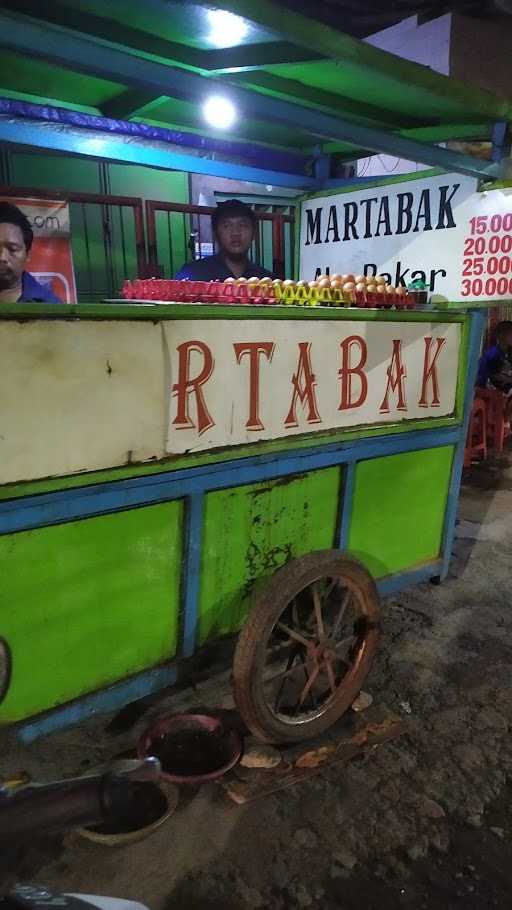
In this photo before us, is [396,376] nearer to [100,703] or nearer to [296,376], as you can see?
[296,376]

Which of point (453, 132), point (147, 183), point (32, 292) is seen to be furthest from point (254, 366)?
point (147, 183)

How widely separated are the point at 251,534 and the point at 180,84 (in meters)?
1.78

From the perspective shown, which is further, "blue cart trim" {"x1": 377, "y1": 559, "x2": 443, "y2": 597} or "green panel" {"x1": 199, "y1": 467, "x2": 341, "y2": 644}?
"blue cart trim" {"x1": 377, "y1": 559, "x2": 443, "y2": 597}

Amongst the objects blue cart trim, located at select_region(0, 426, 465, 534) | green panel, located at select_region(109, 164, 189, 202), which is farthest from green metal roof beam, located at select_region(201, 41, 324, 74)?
green panel, located at select_region(109, 164, 189, 202)

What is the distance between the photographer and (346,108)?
11.1 feet

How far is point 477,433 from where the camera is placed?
7.21m

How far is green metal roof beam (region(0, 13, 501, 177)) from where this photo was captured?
1.84 metres

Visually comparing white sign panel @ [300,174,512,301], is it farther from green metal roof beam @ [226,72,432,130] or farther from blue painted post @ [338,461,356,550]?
blue painted post @ [338,461,356,550]

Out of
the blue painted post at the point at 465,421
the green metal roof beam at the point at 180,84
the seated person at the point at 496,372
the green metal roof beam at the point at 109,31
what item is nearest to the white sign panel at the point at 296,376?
the blue painted post at the point at 465,421

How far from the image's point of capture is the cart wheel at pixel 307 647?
88.5 inches

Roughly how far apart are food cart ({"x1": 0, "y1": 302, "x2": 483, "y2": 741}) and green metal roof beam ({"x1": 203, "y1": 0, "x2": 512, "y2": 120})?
958 mm

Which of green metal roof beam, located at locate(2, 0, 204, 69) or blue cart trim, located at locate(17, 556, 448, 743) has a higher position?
green metal roof beam, located at locate(2, 0, 204, 69)

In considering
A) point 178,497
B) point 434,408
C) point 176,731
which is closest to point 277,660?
point 176,731

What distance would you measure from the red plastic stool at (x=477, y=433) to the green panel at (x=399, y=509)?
380cm
